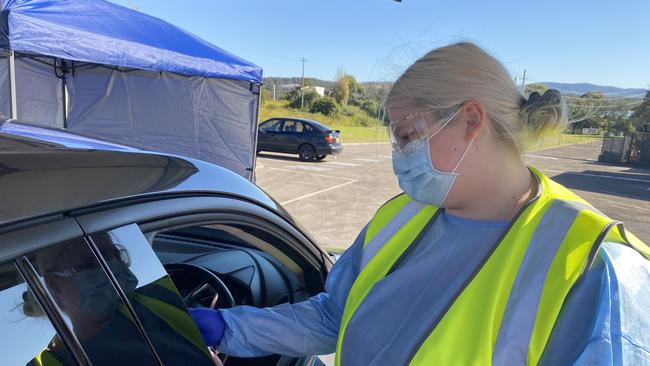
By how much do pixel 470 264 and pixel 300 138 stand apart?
14499 mm

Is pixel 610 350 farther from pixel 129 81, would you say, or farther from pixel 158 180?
pixel 129 81

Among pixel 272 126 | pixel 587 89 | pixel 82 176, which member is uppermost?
pixel 587 89

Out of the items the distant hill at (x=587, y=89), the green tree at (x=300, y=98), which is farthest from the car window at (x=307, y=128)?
the green tree at (x=300, y=98)

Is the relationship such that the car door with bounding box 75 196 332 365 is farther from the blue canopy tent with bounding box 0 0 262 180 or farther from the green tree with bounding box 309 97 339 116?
the green tree with bounding box 309 97 339 116

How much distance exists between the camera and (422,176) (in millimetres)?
1252

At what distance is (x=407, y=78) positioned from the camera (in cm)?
120

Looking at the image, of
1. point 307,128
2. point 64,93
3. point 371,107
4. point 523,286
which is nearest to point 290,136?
point 307,128

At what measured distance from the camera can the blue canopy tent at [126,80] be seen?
542cm

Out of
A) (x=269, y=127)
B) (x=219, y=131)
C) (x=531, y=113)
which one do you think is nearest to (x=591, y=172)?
(x=269, y=127)

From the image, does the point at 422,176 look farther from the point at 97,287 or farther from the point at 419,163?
the point at 97,287

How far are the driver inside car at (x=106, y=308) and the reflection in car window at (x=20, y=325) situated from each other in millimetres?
12

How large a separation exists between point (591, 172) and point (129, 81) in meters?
18.1

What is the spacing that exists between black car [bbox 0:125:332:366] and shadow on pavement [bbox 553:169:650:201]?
14.5 meters

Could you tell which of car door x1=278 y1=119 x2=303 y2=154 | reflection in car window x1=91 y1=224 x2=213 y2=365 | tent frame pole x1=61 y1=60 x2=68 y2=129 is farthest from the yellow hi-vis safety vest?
car door x1=278 y1=119 x2=303 y2=154
